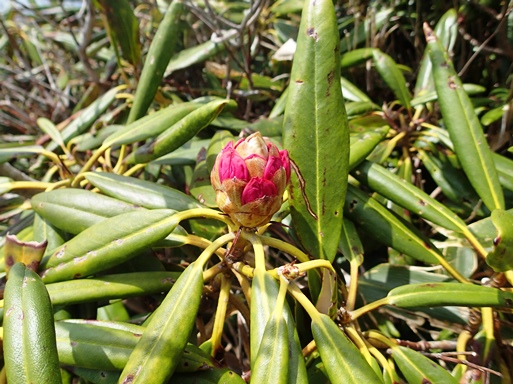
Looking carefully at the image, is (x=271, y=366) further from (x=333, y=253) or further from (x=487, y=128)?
(x=487, y=128)

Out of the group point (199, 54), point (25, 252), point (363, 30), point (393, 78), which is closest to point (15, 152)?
point (25, 252)

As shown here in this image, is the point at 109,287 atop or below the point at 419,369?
atop

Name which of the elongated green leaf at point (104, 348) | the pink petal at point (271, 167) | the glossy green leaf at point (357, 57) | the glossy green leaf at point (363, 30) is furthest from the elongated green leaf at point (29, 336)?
the glossy green leaf at point (363, 30)

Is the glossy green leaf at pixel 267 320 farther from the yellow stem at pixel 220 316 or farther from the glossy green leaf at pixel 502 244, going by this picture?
the glossy green leaf at pixel 502 244

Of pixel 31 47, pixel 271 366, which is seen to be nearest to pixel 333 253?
pixel 271 366

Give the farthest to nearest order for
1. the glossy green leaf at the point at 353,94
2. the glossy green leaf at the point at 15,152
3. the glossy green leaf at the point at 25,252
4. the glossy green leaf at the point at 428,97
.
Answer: the glossy green leaf at the point at 353,94
the glossy green leaf at the point at 428,97
the glossy green leaf at the point at 15,152
the glossy green leaf at the point at 25,252

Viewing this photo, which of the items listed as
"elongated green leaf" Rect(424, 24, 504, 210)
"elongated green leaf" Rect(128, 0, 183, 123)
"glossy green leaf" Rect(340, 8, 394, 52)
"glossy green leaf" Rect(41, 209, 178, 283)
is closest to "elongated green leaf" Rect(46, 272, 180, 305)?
"glossy green leaf" Rect(41, 209, 178, 283)

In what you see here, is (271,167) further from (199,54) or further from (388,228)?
(199,54)
